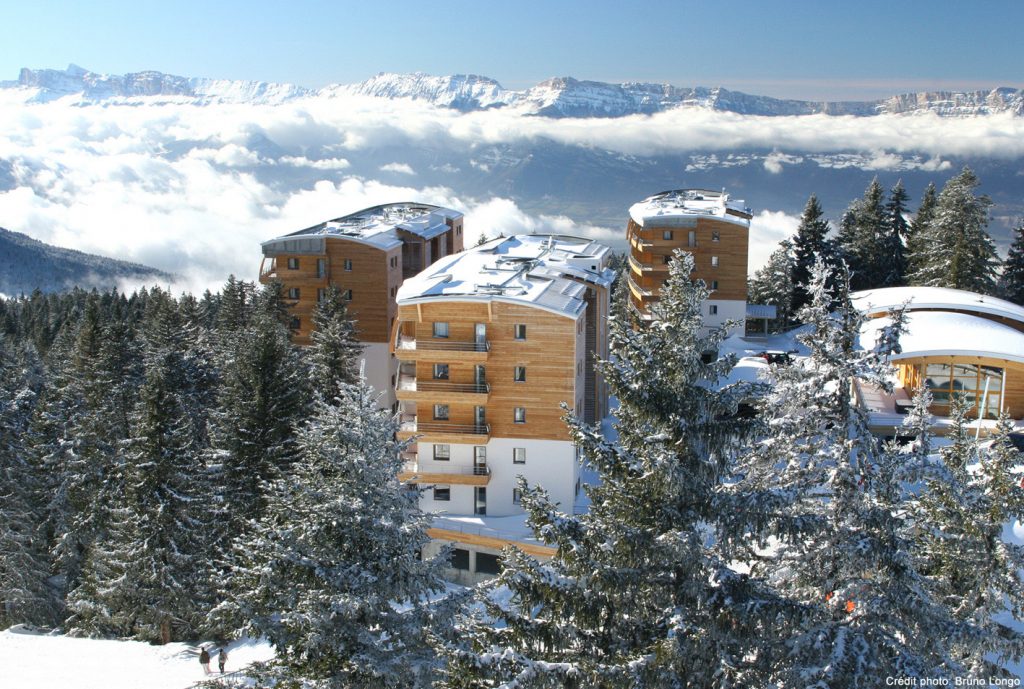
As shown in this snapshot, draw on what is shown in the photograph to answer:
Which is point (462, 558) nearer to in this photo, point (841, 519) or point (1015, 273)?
point (841, 519)

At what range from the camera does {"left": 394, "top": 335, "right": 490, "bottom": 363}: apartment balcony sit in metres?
40.6

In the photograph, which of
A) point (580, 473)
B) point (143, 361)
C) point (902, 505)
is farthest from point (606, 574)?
point (143, 361)

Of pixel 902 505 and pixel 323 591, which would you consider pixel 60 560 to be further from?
pixel 902 505

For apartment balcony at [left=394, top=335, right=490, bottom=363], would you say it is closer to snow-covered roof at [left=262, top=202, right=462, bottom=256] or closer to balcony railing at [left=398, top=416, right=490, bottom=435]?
balcony railing at [left=398, top=416, right=490, bottom=435]

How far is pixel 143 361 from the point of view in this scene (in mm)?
53344

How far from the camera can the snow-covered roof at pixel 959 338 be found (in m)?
45.5

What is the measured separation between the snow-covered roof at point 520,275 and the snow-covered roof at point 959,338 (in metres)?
15.8

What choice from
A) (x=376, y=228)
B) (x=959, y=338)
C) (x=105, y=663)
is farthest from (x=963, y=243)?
(x=105, y=663)

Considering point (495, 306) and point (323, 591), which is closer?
point (323, 591)

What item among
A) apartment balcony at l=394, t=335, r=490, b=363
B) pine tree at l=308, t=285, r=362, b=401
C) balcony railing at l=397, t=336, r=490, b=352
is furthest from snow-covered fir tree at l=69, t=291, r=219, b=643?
balcony railing at l=397, t=336, r=490, b=352

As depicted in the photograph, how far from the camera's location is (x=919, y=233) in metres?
71.1

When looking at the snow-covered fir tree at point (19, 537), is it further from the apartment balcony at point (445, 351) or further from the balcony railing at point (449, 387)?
the apartment balcony at point (445, 351)

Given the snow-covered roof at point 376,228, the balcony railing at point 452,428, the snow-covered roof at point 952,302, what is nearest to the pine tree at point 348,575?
the balcony railing at point 452,428

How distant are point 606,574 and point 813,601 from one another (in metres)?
3.33
